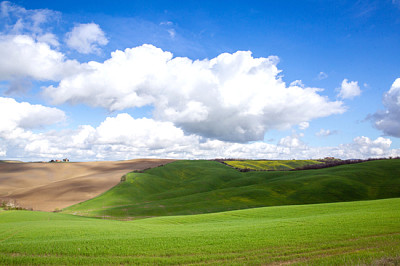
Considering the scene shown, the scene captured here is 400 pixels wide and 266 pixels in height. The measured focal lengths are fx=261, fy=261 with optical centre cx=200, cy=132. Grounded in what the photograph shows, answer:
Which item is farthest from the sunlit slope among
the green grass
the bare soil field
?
the green grass

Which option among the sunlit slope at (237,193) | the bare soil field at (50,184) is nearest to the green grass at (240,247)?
the sunlit slope at (237,193)

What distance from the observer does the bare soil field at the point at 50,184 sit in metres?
77.3

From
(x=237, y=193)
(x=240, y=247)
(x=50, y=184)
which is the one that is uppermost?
(x=240, y=247)

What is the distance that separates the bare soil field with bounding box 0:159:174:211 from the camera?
77.3 metres

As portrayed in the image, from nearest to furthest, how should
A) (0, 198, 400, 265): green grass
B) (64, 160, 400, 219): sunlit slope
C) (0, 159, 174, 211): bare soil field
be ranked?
(0, 198, 400, 265): green grass < (64, 160, 400, 219): sunlit slope < (0, 159, 174, 211): bare soil field

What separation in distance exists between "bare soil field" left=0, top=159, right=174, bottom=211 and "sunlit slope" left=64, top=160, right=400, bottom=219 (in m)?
7.24

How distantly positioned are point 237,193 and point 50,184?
6770 centimetres

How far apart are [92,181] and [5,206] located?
4150 centimetres

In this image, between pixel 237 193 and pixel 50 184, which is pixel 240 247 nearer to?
pixel 237 193

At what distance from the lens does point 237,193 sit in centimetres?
7888

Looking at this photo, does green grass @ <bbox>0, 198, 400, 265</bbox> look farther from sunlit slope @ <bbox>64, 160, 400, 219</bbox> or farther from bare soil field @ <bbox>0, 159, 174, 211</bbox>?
bare soil field @ <bbox>0, 159, 174, 211</bbox>

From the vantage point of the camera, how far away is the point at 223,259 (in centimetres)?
1542

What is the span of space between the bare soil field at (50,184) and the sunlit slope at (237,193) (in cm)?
724

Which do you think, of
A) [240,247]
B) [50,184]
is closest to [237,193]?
[240,247]
